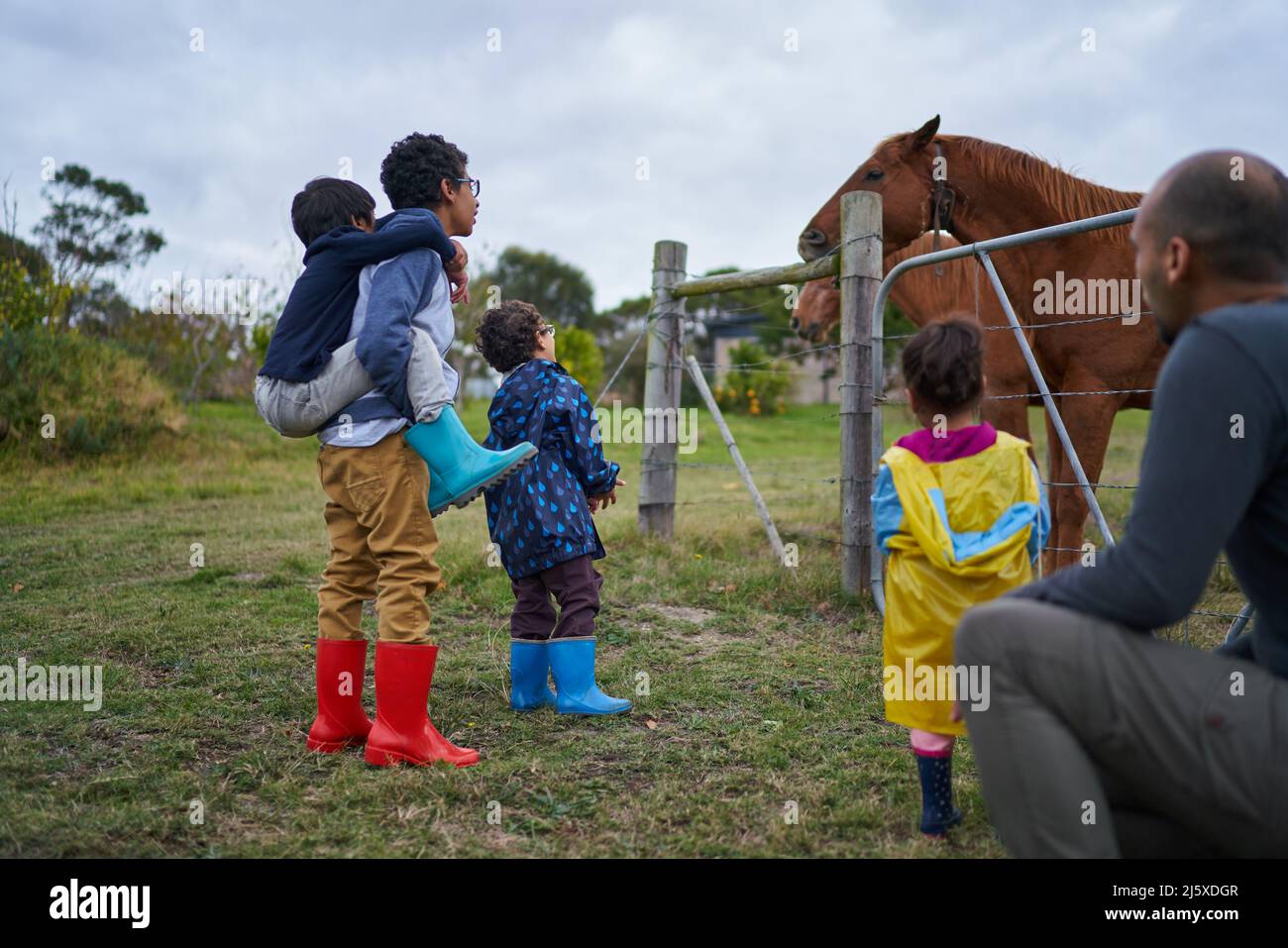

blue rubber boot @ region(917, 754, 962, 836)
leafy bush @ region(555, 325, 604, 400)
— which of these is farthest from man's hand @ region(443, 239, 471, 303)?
leafy bush @ region(555, 325, 604, 400)

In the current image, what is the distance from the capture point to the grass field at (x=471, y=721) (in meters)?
2.23

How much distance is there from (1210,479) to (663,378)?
182 inches

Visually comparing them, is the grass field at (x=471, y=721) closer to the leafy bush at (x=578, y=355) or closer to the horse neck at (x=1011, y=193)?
the horse neck at (x=1011, y=193)

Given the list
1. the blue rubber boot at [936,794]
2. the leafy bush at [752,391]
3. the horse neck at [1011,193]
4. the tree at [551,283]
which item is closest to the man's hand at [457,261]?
the blue rubber boot at [936,794]

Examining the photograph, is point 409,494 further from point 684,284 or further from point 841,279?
point 684,284

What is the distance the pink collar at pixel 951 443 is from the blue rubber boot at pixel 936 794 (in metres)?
0.70

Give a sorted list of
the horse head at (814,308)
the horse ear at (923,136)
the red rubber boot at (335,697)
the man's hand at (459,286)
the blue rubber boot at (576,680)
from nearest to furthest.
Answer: the red rubber boot at (335,697) → the man's hand at (459,286) → the blue rubber boot at (576,680) → the horse ear at (923,136) → the horse head at (814,308)

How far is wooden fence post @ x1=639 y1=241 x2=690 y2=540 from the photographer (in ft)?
19.2

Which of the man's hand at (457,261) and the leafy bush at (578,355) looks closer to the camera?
the man's hand at (457,261)

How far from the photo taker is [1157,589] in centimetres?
142

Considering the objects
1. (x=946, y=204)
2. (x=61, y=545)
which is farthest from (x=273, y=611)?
(x=946, y=204)

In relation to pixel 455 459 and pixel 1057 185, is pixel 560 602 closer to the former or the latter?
pixel 455 459

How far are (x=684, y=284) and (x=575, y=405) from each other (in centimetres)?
267

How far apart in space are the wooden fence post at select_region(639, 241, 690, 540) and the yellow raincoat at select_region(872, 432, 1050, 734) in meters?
3.60
